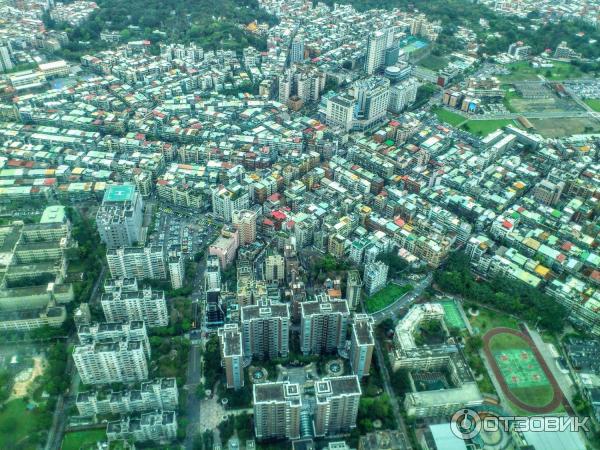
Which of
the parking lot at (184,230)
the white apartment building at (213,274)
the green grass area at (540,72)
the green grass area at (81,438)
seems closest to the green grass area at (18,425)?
the green grass area at (81,438)

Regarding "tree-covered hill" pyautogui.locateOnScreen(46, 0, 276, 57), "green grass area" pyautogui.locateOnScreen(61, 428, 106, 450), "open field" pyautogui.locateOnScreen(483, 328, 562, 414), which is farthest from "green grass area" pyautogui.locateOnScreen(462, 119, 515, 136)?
"green grass area" pyautogui.locateOnScreen(61, 428, 106, 450)

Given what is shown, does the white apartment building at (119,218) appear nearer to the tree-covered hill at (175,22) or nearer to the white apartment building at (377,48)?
the tree-covered hill at (175,22)

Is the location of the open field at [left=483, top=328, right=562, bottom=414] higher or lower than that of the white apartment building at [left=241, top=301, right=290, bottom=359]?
lower

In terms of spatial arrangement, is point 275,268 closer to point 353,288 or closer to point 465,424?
point 353,288

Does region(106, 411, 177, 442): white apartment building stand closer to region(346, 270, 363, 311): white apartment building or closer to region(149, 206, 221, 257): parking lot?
region(346, 270, 363, 311): white apartment building

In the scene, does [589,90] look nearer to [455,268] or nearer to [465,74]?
[465,74]
